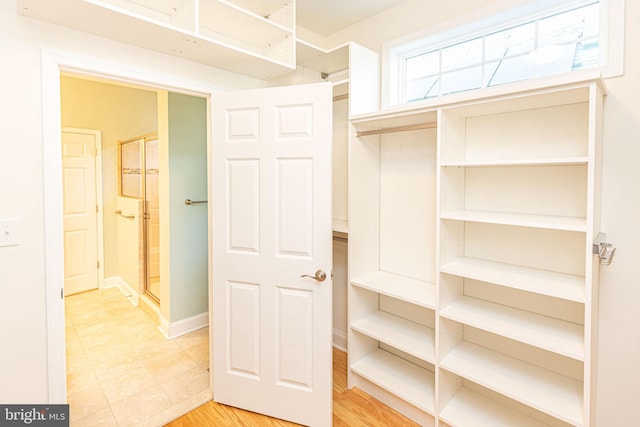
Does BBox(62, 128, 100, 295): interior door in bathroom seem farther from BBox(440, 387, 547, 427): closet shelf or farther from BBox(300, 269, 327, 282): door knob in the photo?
BBox(440, 387, 547, 427): closet shelf

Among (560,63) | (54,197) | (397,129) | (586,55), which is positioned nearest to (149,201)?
(54,197)

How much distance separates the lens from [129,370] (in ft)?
8.45

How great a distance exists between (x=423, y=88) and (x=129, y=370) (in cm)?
302

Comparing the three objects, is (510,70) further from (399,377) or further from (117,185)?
(117,185)

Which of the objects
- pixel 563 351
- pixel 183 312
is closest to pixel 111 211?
pixel 183 312

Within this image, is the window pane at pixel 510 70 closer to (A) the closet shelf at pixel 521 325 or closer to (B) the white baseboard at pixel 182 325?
(A) the closet shelf at pixel 521 325

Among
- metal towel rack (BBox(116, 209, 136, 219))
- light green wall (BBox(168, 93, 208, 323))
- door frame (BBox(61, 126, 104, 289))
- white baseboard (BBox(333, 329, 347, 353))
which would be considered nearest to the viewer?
white baseboard (BBox(333, 329, 347, 353))

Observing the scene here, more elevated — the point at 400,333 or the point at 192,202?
the point at 192,202

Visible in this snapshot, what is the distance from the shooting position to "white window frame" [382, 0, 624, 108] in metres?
1.54

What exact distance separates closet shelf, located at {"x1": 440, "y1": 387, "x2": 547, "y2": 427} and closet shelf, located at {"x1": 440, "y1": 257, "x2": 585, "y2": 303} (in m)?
0.80

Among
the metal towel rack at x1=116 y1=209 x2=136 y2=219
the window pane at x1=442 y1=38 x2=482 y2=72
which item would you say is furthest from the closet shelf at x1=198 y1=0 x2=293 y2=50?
the metal towel rack at x1=116 y1=209 x2=136 y2=219

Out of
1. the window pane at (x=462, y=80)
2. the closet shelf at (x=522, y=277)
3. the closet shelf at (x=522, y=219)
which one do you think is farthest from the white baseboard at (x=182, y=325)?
the window pane at (x=462, y=80)

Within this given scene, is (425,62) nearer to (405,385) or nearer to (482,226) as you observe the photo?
(482,226)

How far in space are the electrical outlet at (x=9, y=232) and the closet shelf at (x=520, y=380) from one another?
7.29ft
